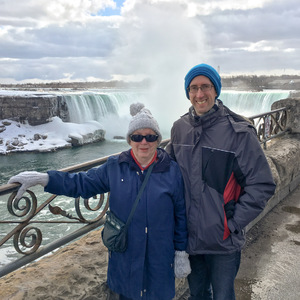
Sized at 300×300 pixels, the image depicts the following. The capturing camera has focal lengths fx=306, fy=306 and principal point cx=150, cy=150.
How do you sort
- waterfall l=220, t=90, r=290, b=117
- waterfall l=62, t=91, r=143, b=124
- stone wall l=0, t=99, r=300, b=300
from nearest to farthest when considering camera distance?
stone wall l=0, t=99, r=300, b=300
waterfall l=220, t=90, r=290, b=117
waterfall l=62, t=91, r=143, b=124

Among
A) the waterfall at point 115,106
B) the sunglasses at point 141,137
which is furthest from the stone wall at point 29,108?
the sunglasses at point 141,137

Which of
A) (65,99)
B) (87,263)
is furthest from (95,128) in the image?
(87,263)

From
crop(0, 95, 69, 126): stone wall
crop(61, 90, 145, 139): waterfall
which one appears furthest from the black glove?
crop(0, 95, 69, 126): stone wall

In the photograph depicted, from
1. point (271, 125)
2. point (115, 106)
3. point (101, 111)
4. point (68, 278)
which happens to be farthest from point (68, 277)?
point (115, 106)

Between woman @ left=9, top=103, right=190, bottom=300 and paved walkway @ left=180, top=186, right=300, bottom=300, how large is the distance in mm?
934

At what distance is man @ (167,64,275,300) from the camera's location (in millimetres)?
1569

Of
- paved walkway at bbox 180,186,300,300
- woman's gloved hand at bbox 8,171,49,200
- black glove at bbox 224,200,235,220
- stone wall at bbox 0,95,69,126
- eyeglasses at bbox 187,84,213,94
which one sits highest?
eyeglasses at bbox 187,84,213,94

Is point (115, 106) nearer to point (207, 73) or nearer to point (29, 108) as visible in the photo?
point (29, 108)

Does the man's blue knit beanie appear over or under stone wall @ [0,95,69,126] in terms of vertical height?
over

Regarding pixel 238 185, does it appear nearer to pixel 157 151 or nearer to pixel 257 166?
pixel 257 166

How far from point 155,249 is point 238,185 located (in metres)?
→ 0.56

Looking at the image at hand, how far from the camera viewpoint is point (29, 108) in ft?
86.8

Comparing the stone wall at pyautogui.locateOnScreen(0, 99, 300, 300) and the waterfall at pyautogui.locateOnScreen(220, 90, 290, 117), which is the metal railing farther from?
the waterfall at pyautogui.locateOnScreen(220, 90, 290, 117)

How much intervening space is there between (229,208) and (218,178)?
0.56ft
